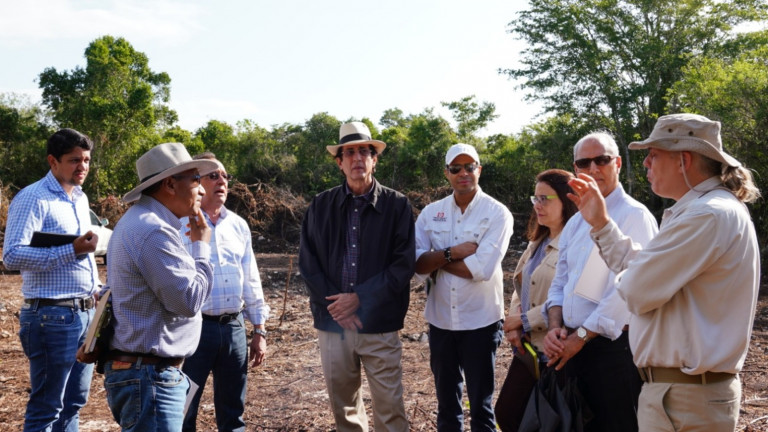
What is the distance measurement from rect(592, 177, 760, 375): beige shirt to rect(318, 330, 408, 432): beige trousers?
1.76m

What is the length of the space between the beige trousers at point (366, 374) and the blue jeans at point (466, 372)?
0.30 metres

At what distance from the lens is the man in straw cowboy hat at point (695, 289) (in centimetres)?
249

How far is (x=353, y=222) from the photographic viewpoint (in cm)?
415

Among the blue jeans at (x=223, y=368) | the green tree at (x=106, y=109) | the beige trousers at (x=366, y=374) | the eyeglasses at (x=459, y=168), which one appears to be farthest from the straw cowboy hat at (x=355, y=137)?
the green tree at (x=106, y=109)

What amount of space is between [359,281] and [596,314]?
1.52 m

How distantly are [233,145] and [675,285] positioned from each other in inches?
914

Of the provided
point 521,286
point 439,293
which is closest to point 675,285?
point 521,286

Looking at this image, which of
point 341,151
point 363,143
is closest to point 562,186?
point 363,143

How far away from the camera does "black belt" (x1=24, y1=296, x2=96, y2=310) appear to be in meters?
3.77

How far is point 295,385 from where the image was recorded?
600cm

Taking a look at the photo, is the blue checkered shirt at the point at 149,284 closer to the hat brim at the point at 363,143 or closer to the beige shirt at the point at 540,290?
the hat brim at the point at 363,143

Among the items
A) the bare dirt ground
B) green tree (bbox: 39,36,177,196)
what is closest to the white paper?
the bare dirt ground

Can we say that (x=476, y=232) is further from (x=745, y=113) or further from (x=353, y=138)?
(x=745, y=113)

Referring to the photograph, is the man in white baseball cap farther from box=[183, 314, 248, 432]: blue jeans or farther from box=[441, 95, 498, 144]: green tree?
box=[441, 95, 498, 144]: green tree
